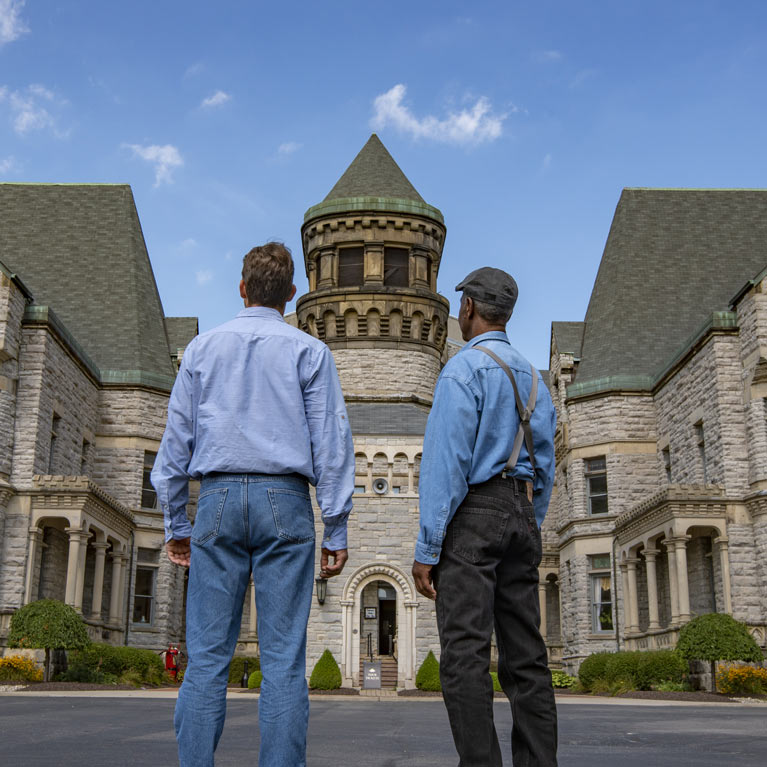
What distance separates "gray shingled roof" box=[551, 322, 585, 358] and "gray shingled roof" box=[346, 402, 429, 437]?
21.6ft

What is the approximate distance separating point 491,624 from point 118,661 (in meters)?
25.3

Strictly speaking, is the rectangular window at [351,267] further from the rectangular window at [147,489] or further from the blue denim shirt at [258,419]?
the blue denim shirt at [258,419]

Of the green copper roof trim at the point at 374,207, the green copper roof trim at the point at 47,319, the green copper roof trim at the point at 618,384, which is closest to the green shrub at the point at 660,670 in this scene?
the green copper roof trim at the point at 618,384

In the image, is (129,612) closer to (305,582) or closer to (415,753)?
(415,753)

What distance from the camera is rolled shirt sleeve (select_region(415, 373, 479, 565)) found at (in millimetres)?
4660

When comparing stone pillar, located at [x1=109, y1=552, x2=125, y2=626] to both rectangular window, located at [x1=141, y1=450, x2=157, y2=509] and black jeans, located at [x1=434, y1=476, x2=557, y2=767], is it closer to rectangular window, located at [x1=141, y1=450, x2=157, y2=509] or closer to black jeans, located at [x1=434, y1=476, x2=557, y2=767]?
rectangular window, located at [x1=141, y1=450, x2=157, y2=509]

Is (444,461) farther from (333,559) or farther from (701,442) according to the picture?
(701,442)

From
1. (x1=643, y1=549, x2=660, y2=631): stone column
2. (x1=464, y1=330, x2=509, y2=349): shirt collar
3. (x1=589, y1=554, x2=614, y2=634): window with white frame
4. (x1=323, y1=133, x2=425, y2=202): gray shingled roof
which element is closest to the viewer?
(x1=464, y1=330, x2=509, y2=349): shirt collar

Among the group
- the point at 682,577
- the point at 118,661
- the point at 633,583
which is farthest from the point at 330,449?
the point at 633,583

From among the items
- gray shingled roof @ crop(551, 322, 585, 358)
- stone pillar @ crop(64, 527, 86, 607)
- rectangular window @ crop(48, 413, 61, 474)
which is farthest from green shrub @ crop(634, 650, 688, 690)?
rectangular window @ crop(48, 413, 61, 474)

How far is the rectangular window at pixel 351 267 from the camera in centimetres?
4288

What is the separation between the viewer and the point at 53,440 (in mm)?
31453

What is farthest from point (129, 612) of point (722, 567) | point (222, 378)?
point (222, 378)

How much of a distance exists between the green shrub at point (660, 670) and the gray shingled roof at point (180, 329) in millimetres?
24636
